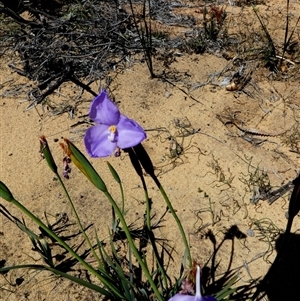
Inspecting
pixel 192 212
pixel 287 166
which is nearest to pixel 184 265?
pixel 192 212

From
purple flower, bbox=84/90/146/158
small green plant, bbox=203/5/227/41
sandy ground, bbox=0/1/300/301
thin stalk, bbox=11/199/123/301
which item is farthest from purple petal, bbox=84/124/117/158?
small green plant, bbox=203/5/227/41

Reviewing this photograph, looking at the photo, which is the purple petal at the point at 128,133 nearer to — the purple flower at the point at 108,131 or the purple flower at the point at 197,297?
the purple flower at the point at 108,131

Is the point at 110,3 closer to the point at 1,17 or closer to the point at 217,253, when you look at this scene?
the point at 1,17

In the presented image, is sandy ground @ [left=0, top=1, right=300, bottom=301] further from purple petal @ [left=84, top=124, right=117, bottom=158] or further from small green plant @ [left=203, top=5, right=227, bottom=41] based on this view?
purple petal @ [left=84, top=124, right=117, bottom=158]

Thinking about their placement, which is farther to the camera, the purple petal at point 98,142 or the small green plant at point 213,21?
the small green plant at point 213,21

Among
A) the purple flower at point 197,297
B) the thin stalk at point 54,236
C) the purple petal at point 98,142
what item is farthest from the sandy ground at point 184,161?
the purple flower at point 197,297

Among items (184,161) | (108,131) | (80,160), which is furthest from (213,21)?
(80,160)
